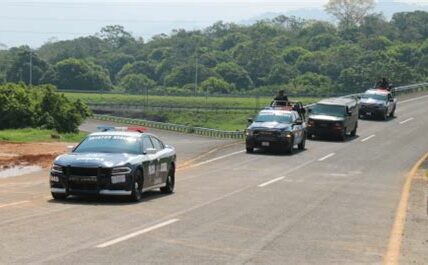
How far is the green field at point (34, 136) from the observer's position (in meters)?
37.7

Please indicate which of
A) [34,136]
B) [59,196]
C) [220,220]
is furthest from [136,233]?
[34,136]

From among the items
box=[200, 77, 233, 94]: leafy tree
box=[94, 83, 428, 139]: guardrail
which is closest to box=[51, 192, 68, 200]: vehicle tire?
box=[94, 83, 428, 139]: guardrail

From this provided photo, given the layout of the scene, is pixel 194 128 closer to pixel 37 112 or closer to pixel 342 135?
pixel 37 112

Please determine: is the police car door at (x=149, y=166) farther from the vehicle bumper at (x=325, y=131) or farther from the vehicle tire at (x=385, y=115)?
the vehicle tire at (x=385, y=115)

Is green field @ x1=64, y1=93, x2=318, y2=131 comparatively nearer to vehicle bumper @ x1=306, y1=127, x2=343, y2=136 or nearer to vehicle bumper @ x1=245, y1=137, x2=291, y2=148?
vehicle bumper @ x1=306, y1=127, x2=343, y2=136

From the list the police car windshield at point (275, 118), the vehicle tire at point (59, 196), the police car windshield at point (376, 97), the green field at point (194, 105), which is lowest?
the green field at point (194, 105)

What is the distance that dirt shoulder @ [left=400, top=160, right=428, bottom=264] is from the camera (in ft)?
38.3

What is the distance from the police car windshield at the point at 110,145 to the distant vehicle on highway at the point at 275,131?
1628cm

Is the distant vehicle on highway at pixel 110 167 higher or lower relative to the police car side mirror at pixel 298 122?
higher

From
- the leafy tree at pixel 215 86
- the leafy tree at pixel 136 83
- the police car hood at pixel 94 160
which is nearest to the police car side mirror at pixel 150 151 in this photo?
the police car hood at pixel 94 160

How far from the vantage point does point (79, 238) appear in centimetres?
1188

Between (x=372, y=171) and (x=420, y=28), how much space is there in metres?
151

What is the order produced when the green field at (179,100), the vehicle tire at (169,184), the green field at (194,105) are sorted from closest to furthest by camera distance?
the vehicle tire at (169,184)
the green field at (194,105)
the green field at (179,100)

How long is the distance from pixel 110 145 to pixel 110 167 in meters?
1.40
